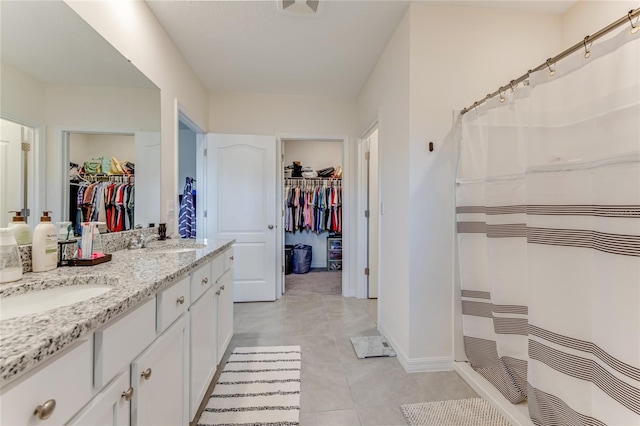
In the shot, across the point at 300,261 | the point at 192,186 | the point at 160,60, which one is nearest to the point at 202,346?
the point at 160,60

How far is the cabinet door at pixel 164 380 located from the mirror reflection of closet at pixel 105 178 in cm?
71

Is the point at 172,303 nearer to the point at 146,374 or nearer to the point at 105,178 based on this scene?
the point at 146,374

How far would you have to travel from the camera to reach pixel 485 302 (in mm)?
1709

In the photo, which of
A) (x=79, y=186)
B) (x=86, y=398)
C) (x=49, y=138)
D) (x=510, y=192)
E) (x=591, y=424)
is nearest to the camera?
(x=86, y=398)

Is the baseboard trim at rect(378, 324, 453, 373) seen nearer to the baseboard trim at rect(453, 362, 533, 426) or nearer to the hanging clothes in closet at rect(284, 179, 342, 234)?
the baseboard trim at rect(453, 362, 533, 426)

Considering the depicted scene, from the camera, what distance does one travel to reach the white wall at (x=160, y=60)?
4.86 ft

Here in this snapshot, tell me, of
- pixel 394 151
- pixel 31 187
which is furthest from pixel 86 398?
pixel 394 151

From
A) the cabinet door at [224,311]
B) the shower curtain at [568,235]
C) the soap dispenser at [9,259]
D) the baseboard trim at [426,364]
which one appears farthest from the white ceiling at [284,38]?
the baseboard trim at [426,364]

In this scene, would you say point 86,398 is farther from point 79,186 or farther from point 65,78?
point 65,78

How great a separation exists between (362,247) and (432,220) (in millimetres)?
1529

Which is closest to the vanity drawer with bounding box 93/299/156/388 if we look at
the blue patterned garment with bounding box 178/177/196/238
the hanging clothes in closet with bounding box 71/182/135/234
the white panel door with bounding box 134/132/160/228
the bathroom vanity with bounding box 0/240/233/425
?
the bathroom vanity with bounding box 0/240/233/425

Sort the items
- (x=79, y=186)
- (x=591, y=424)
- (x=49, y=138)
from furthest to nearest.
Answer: (x=79, y=186)
(x=49, y=138)
(x=591, y=424)

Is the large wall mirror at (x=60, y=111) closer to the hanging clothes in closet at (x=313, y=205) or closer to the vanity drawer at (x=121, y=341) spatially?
the vanity drawer at (x=121, y=341)

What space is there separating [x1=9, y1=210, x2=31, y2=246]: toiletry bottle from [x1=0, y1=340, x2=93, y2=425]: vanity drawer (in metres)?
0.71
